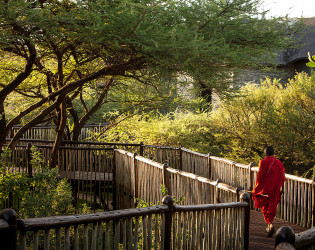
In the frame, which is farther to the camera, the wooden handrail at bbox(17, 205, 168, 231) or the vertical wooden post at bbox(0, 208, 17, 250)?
the wooden handrail at bbox(17, 205, 168, 231)

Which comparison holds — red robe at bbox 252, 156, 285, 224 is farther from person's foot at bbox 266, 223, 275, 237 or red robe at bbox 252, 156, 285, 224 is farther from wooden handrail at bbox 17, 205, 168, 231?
wooden handrail at bbox 17, 205, 168, 231

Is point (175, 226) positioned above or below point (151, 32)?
below

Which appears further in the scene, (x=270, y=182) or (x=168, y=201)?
(x=270, y=182)

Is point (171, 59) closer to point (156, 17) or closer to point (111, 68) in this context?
point (156, 17)

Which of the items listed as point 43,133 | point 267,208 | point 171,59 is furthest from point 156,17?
point 43,133

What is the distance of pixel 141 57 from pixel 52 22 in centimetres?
265

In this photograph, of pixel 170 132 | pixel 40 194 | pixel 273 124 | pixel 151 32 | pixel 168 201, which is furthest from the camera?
pixel 170 132

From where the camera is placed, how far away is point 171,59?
32.6 ft

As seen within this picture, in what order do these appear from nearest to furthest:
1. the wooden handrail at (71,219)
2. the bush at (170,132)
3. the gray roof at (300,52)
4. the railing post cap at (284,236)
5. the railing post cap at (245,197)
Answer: the railing post cap at (284,236), the wooden handrail at (71,219), the railing post cap at (245,197), the bush at (170,132), the gray roof at (300,52)

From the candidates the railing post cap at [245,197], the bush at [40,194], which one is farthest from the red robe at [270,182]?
the bush at [40,194]

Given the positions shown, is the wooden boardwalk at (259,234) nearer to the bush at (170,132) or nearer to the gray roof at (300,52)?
the bush at (170,132)

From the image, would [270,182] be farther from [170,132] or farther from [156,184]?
[170,132]

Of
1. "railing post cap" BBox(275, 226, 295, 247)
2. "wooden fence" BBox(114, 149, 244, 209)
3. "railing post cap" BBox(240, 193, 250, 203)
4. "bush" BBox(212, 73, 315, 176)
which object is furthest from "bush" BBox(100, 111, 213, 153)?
"railing post cap" BBox(275, 226, 295, 247)

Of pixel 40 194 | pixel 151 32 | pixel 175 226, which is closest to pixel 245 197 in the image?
pixel 175 226
